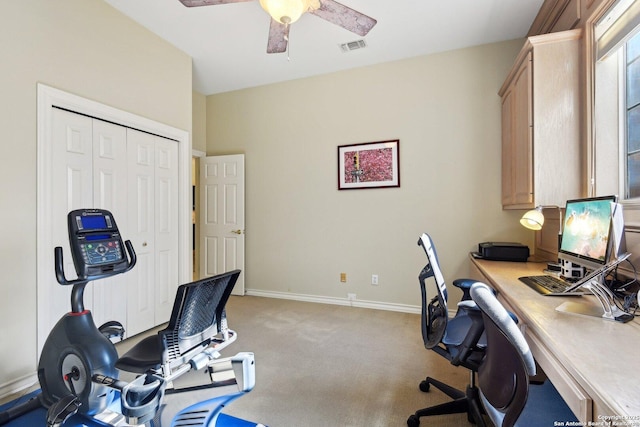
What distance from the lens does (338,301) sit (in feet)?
12.2

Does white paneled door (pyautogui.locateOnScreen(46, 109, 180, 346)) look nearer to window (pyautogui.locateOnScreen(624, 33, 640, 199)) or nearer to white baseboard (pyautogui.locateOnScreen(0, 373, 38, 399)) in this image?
white baseboard (pyautogui.locateOnScreen(0, 373, 38, 399))

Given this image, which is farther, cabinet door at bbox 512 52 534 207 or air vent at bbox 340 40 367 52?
air vent at bbox 340 40 367 52

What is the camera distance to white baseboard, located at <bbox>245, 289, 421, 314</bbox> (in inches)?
135

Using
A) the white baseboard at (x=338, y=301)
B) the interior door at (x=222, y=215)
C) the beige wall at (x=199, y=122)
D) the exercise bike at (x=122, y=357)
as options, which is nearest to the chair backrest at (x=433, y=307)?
the exercise bike at (x=122, y=357)

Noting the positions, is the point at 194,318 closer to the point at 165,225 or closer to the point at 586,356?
the point at 586,356

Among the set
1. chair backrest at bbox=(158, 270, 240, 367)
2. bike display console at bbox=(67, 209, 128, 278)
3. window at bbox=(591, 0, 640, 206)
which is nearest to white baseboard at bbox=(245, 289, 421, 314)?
window at bbox=(591, 0, 640, 206)

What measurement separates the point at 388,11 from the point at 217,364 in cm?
295

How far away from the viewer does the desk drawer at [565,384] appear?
82 centimetres

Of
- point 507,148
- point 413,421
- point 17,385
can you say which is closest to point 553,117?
point 507,148

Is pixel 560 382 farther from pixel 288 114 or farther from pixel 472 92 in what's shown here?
pixel 288 114

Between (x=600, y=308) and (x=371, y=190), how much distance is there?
245cm

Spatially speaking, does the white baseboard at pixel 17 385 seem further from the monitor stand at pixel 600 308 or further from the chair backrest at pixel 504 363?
the monitor stand at pixel 600 308

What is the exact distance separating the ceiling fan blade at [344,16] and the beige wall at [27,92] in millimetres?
1859

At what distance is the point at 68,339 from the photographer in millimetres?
1410
